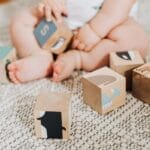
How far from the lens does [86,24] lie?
98cm

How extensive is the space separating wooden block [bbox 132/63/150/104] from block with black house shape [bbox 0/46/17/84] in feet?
1.04

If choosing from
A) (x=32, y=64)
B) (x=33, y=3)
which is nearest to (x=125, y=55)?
(x=32, y=64)

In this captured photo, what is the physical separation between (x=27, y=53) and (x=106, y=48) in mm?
209


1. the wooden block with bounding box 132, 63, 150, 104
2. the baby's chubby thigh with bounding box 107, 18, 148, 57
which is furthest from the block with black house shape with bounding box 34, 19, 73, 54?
the wooden block with bounding box 132, 63, 150, 104

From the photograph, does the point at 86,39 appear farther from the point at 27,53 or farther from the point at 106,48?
the point at 27,53

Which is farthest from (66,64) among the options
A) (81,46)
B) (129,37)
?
(129,37)

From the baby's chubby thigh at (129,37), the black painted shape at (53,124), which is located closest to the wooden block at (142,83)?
the baby's chubby thigh at (129,37)

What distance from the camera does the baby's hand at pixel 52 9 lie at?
0.95 metres

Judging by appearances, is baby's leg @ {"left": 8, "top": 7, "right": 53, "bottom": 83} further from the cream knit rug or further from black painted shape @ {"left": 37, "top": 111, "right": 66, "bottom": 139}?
black painted shape @ {"left": 37, "top": 111, "right": 66, "bottom": 139}

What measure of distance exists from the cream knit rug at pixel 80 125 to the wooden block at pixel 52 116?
2cm

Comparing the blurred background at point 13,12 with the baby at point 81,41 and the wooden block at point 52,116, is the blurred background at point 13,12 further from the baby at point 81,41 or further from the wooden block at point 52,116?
the wooden block at point 52,116

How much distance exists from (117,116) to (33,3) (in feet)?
2.36

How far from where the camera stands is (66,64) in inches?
36.3

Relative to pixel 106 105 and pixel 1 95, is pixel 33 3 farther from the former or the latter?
pixel 106 105
